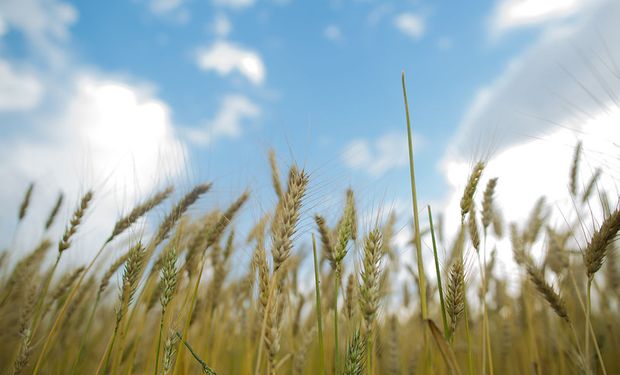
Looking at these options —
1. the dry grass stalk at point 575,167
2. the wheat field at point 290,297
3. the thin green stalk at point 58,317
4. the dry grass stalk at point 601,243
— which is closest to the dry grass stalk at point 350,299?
the wheat field at point 290,297

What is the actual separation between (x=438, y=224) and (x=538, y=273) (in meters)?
2.47

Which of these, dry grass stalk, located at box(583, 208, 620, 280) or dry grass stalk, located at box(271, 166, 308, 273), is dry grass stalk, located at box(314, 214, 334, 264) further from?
dry grass stalk, located at box(583, 208, 620, 280)

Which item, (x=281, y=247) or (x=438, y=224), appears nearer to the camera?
(x=281, y=247)

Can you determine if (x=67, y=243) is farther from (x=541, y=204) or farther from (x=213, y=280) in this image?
(x=541, y=204)

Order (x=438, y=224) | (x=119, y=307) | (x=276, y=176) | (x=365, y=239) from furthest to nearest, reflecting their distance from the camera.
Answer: (x=438, y=224), (x=276, y=176), (x=119, y=307), (x=365, y=239)

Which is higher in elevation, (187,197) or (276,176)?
(276,176)

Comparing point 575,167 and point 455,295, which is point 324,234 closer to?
point 455,295

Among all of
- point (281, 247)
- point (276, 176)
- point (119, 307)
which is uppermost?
point (276, 176)

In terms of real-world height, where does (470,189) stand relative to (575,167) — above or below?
below

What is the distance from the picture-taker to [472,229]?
1.99m

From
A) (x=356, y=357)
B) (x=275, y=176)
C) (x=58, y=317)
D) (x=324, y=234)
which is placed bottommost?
(x=356, y=357)

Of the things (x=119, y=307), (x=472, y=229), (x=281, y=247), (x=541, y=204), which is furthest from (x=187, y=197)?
(x=541, y=204)

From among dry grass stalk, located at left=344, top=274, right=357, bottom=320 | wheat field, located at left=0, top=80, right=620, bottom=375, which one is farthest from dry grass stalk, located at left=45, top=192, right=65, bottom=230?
dry grass stalk, located at left=344, top=274, right=357, bottom=320

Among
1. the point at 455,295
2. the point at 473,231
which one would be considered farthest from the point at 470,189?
→ the point at 455,295
